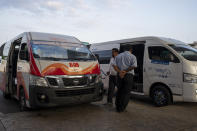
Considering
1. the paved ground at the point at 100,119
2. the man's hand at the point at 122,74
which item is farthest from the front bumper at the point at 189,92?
the man's hand at the point at 122,74

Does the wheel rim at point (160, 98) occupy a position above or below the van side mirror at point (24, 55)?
below

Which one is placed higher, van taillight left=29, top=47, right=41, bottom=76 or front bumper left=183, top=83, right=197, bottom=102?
van taillight left=29, top=47, right=41, bottom=76

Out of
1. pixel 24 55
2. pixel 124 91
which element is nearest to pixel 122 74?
pixel 124 91

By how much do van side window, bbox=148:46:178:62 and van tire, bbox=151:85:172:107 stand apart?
34.6 inches

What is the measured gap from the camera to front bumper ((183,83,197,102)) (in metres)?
5.44

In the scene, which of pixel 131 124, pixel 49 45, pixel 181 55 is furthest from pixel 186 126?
pixel 49 45

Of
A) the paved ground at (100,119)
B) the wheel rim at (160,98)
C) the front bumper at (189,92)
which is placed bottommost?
the paved ground at (100,119)

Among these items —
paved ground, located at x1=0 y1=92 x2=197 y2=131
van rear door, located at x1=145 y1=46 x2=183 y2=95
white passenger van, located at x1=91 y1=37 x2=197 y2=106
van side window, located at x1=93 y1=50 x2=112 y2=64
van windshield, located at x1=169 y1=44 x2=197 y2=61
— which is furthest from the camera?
van side window, located at x1=93 y1=50 x2=112 y2=64

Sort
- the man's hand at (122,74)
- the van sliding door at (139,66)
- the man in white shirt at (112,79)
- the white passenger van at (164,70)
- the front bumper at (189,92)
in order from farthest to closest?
the van sliding door at (139,66)
the man in white shirt at (112,79)
the white passenger van at (164,70)
the front bumper at (189,92)
the man's hand at (122,74)

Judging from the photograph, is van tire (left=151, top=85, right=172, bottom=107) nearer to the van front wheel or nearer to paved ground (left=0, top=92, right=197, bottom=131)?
the van front wheel

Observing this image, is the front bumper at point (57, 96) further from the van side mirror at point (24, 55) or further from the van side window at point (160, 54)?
the van side window at point (160, 54)

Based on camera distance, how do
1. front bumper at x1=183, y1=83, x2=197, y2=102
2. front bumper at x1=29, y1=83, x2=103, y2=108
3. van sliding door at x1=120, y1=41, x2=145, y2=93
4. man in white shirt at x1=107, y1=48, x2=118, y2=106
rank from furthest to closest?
van sliding door at x1=120, y1=41, x2=145, y2=93 → man in white shirt at x1=107, y1=48, x2=118, y2=106 → front bumper at x1=183, y1=83, x2=197, y2=102 → front bumper at x1=29, y1=83, x2=103, y2=108

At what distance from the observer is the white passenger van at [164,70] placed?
5570mm

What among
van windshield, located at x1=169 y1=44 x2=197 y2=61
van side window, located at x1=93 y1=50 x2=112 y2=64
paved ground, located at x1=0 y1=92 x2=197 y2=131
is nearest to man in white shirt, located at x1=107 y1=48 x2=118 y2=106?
paved ground, located at x1=0 y1=92 x2=197 y2=131
